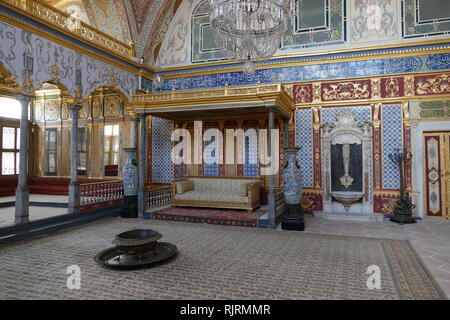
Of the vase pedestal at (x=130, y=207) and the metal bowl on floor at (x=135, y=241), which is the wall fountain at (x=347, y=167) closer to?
the vase pedestal at (x=130, y=207)

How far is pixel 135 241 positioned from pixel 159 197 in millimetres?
4570

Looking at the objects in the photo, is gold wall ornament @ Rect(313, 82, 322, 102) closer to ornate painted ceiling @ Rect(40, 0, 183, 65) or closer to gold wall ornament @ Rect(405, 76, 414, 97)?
gold wall ornament @ Rect(405, 76, 414, 97)

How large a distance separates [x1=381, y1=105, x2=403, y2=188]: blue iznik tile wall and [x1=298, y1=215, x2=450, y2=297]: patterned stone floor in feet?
3.50

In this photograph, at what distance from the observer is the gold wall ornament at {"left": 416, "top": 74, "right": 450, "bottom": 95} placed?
278 inches

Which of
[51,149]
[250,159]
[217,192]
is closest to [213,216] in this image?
[217,192]

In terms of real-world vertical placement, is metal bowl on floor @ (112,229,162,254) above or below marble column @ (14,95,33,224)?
below

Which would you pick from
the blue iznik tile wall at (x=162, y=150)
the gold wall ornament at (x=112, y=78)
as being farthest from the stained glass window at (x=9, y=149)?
the blue iznik tile wall at (x=162, y=150)

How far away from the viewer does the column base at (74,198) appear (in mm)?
6772

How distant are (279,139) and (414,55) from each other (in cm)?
378

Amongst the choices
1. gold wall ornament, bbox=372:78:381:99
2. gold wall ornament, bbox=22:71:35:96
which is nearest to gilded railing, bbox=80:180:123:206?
gold wall ornament, bbox=22:71:35:96

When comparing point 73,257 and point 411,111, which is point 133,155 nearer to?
point 73,257

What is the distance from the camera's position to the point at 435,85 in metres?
7.12

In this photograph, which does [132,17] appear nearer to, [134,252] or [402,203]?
[134,252]
